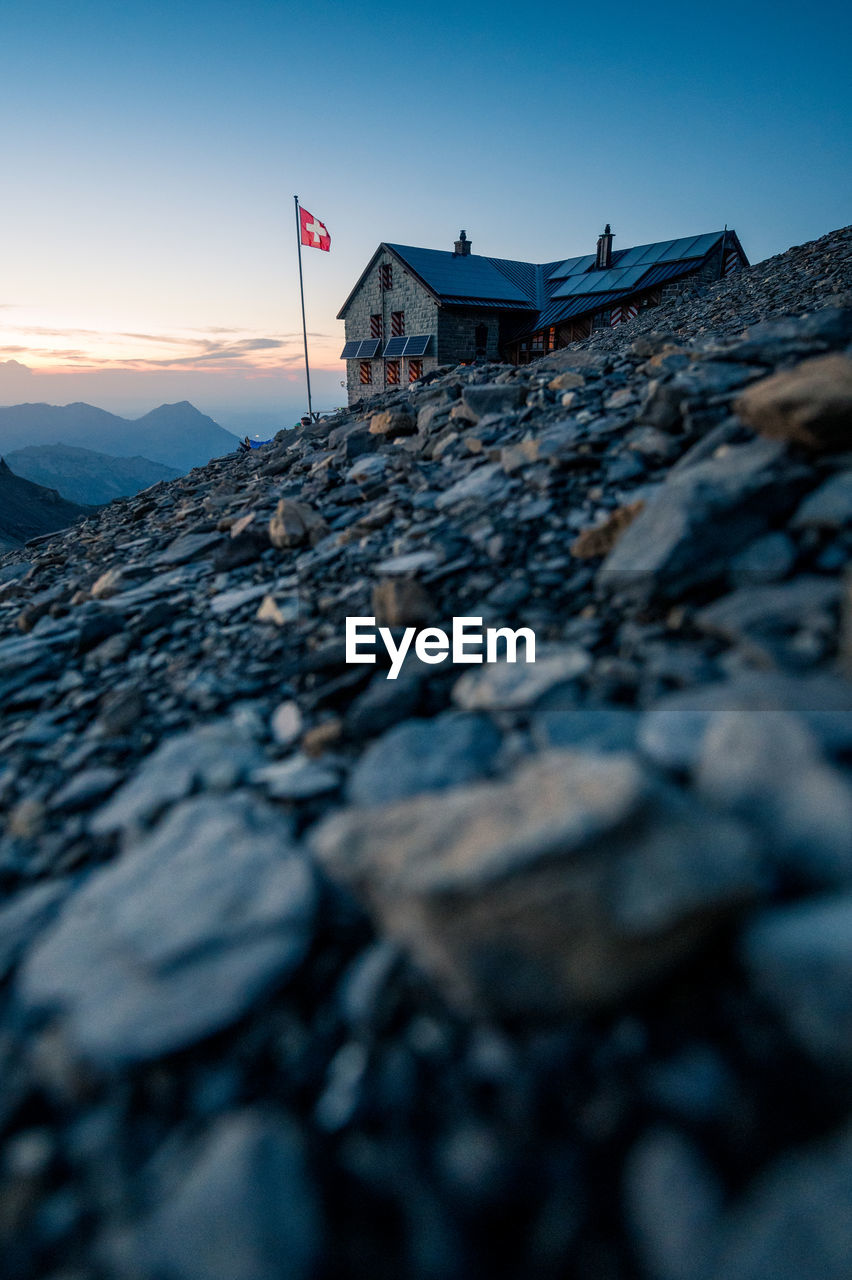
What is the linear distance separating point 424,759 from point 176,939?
2.40 ft


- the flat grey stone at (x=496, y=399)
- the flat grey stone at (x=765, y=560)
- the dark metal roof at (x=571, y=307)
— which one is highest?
the dark metal roof at (x=571, y=307)

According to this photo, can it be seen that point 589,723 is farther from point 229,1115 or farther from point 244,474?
point 244,474

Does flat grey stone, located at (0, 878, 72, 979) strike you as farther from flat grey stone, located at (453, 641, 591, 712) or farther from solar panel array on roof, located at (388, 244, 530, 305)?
solar panel array on roof, located at (388, 244, 530, 305)

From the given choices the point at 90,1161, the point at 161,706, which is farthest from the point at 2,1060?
the point at 161,706

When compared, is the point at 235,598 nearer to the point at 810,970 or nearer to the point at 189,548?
the point at 189,548

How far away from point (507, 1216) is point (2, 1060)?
1.07 metres

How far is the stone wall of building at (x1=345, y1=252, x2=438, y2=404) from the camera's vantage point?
93.0ft

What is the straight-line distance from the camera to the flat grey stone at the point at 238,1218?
38.3 inches

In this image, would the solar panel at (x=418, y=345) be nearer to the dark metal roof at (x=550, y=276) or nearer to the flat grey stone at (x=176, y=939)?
the dark metal roof at (x=550, y=276)

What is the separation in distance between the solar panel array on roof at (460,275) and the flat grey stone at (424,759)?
3008 centimetres

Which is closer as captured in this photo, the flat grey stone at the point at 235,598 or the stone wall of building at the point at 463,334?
the flat grey stone at the point at 235,598

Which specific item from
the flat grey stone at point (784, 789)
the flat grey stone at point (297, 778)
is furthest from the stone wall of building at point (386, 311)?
the flat grey stone at point (784, 789)

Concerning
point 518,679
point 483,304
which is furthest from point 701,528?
point 483,304

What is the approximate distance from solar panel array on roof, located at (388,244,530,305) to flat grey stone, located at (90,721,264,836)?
29.9m
